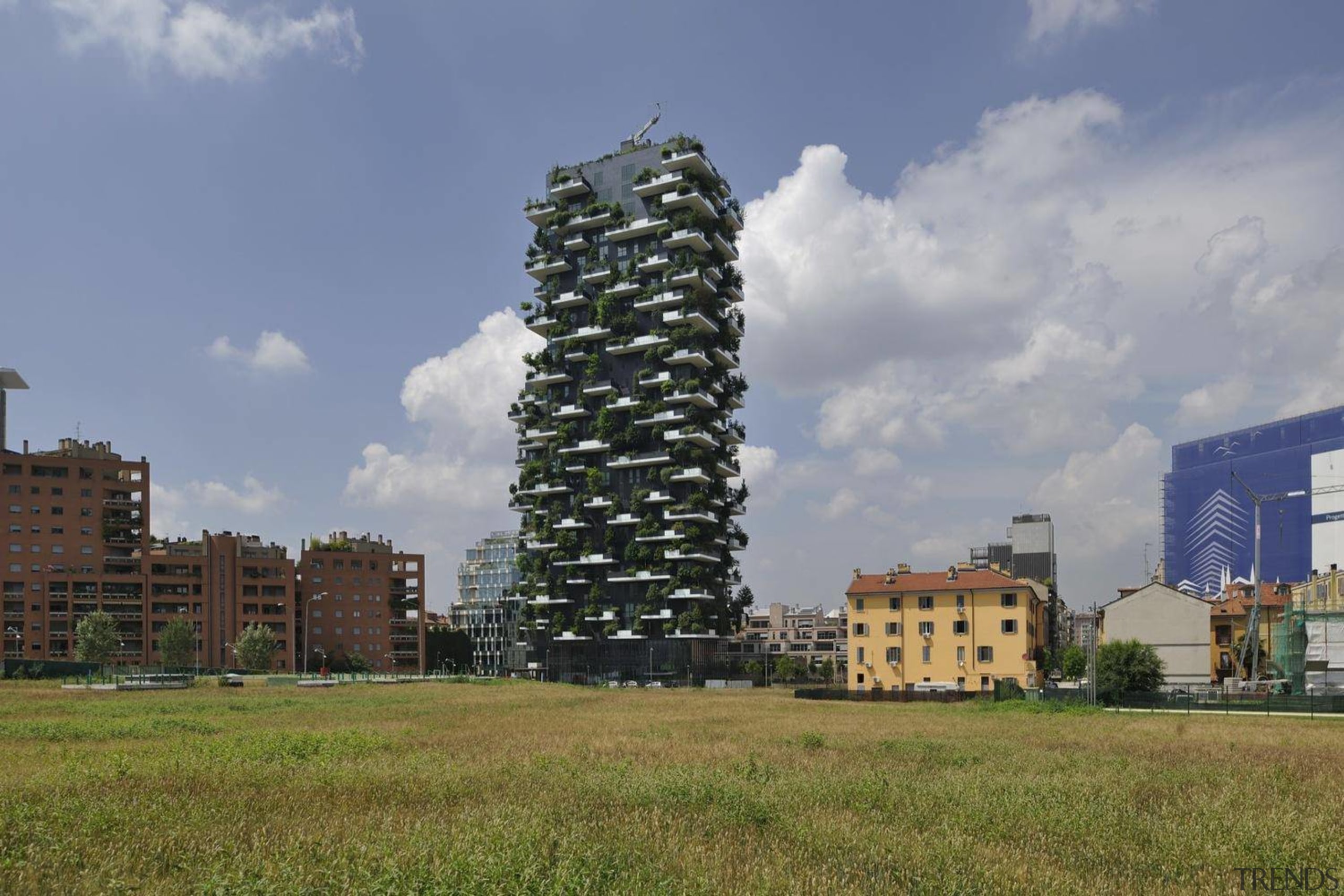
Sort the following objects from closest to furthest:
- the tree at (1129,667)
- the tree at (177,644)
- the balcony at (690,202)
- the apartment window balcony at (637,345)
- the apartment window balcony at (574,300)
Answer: the tree at (1129,667) < the apartment window balcony at (637,345) < the balcony at (690,202) < the tree at (177,644) < the apartment window balcony at (574,300)

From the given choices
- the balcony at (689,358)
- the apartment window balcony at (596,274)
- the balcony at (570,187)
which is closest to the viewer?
the balcony at (689,358)

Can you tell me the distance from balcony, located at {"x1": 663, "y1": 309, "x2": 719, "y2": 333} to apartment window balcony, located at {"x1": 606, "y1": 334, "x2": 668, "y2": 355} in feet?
7.75

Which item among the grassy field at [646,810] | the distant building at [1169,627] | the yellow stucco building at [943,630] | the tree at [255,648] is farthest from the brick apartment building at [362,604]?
the grassy field at [646,810]

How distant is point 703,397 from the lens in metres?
119

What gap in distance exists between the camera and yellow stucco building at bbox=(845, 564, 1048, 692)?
85.6 meters

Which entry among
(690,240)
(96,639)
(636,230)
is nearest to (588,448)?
(636,230)

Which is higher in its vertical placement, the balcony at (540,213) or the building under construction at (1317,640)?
the balcony at (540,213)

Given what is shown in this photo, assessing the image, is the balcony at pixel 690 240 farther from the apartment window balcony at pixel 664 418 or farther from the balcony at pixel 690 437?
the balcony at pixel 690 437

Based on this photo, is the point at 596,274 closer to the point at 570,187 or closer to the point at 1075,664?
the point at 570,187

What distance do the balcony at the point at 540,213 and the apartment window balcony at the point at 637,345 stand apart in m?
21.5

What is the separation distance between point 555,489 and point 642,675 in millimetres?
26657

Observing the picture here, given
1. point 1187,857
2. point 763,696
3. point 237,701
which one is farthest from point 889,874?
point 763,696

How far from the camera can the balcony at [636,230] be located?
12431 centimetres

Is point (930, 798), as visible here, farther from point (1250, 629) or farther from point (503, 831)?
point (1250, 629)
